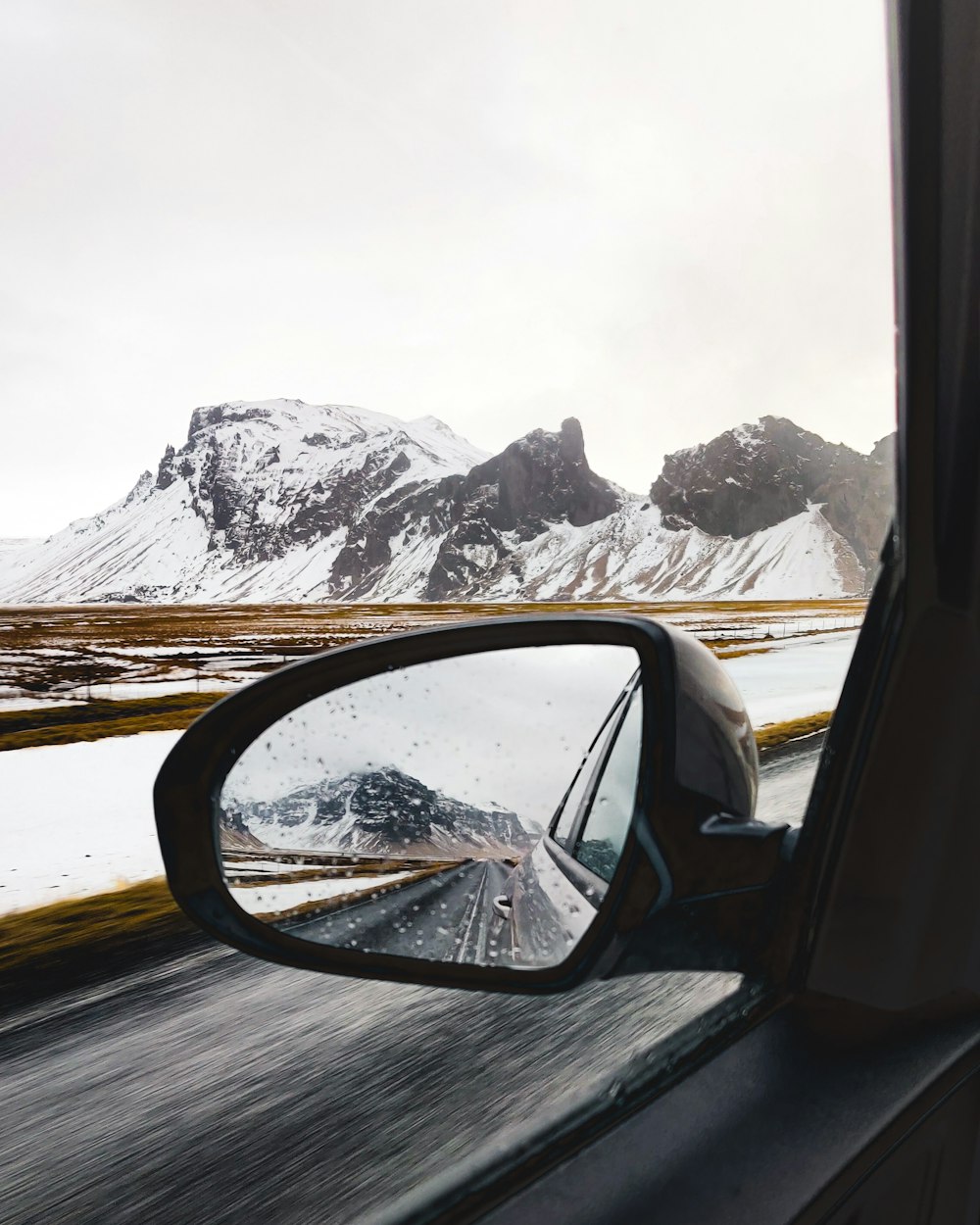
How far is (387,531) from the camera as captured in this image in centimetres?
7525

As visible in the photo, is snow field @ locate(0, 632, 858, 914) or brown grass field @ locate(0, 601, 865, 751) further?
brown grass field @ locate(0, 601, 865, 751)

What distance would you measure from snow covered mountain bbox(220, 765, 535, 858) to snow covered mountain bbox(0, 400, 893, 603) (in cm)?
1400

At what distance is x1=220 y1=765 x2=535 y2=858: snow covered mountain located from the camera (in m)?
1.08

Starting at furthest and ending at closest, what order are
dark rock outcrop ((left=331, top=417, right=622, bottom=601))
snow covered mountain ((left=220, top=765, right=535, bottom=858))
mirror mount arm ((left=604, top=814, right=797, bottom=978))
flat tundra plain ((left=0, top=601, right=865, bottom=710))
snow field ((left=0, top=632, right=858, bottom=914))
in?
dark rock outcrop ((left=331, top=417, right=622, bottom=601))
flat tundra plain ((left=0, top=601, right=865, bottom=710))
snow field ((left=0, top=632, right=858, bottom=914))
snow covered mountain ((left=220, top=765, right=535, bottom=858))
mirror mount arm ((left=604, top=814, right=797, bottom=978))

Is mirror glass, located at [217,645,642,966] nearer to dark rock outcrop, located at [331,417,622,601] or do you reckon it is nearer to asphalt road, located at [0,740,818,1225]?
asphalt road, located at [0,740,818,1225]

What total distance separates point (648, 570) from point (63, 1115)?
4909 cm

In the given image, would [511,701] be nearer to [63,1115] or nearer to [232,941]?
[232,941]

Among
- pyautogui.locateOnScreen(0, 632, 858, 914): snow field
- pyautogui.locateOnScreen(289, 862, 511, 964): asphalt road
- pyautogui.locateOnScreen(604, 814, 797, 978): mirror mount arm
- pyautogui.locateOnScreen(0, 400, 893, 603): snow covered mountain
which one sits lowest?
pyautogui.locateOnScreen(0, 632, 858, 914): snow field

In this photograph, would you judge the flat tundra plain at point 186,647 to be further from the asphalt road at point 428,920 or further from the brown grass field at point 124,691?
the asphalt road at point 428,920

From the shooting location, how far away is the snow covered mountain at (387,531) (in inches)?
1956

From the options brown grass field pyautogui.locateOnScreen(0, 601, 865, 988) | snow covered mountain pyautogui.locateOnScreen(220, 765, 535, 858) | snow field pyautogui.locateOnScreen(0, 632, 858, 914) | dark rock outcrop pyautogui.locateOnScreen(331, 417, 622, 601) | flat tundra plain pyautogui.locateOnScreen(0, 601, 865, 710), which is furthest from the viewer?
dark rock outcrop pyautogui.locateOnScreen(331, 417, 622, 601)

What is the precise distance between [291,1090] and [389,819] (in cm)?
36

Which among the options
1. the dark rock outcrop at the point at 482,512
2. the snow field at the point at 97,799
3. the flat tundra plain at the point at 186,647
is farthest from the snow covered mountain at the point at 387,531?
the snow field at the point at 97,799

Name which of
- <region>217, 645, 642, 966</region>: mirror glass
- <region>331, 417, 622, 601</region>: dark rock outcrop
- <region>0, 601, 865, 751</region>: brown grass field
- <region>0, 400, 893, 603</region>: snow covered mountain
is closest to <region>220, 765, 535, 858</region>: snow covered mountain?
<region>217, 645, 642, 966</region>: mirror glass
